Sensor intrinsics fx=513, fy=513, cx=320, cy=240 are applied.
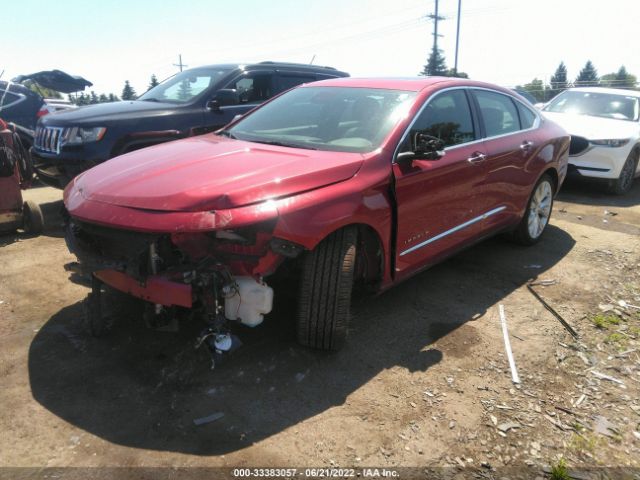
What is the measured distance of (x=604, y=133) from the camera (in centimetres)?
805

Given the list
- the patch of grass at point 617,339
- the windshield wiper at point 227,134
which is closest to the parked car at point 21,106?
the windshield wiper at point 227,134

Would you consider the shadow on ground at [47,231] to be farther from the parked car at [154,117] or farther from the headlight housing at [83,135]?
the headlight housing at [83,135]

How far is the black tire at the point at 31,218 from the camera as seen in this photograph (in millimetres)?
5477

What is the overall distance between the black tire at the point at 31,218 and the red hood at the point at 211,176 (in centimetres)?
242

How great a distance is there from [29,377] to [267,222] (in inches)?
65.0

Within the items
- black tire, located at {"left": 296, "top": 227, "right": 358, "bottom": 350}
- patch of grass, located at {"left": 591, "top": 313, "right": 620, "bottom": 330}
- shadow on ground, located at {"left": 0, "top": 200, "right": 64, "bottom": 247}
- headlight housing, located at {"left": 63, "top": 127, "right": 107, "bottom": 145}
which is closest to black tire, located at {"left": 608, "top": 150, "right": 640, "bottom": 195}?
patch of grass, located at {"left": 591, "top": 313, "right": 620, "bottom": 330}

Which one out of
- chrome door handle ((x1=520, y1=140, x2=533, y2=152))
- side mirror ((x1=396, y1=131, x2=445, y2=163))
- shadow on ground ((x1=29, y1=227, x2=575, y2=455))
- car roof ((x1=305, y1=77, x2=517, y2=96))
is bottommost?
shadow on ground ((x1=29, y1=227, x2=575, y2=455))

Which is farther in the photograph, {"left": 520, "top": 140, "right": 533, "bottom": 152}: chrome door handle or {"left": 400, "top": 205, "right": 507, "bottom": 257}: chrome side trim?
{"left": 520, "top": 140, "right": 533, "bottom": 152}: chrome door handle

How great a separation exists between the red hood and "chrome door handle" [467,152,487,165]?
126 centimetres

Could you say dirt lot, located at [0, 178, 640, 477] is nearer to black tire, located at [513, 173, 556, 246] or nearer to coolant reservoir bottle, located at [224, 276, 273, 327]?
coolant reservoir bottle, located at [224, 276, 273, 327]

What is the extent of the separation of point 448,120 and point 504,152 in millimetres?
792

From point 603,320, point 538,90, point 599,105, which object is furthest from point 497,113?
point 538,90

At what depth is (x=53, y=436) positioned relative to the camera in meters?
2.46

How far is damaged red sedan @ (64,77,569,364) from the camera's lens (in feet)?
8.94
